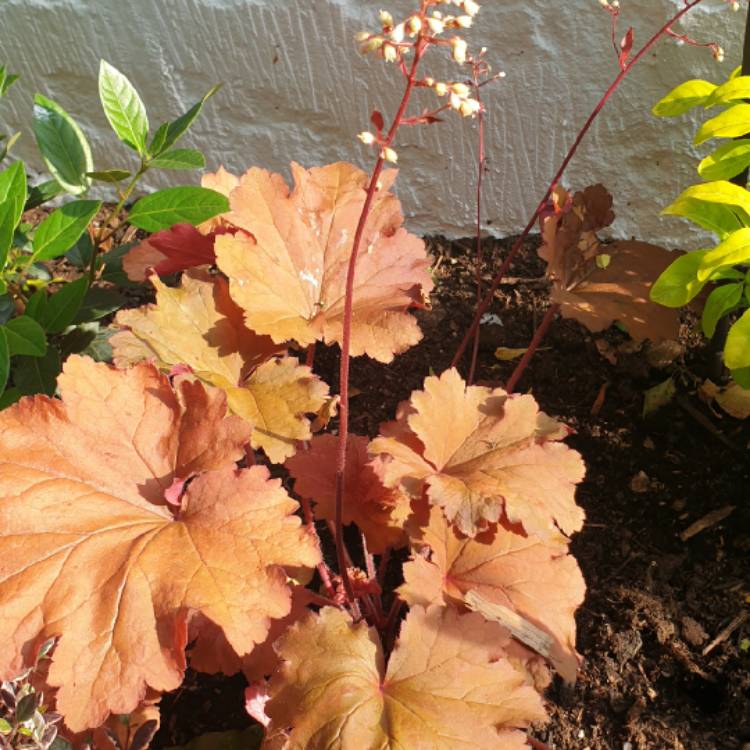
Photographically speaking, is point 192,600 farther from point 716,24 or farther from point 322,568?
point 716,24

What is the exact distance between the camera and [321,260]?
171 cm

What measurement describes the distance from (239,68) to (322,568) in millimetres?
1406

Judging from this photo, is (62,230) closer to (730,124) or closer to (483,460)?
(483,460)

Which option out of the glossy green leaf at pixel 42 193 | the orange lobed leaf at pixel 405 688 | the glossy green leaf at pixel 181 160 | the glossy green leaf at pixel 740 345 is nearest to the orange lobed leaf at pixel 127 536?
the orange lobed leaf at pixel 405 688

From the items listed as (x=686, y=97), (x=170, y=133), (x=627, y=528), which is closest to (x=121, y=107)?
(x=170, y=133)

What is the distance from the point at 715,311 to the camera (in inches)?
62.6

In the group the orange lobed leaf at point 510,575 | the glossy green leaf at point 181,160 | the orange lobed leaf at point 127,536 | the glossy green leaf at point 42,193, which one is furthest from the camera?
the glossy green leaf at point 42,193

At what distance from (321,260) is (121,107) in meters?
0.49

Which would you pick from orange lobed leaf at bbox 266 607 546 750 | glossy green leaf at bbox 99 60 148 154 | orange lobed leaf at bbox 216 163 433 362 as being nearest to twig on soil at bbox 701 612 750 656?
orange lobed leaf at bbox 266 607 546 750

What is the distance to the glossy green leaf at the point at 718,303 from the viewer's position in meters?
1.59

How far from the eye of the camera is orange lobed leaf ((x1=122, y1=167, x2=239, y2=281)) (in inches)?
66.0

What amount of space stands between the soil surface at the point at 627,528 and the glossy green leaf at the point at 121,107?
788mm

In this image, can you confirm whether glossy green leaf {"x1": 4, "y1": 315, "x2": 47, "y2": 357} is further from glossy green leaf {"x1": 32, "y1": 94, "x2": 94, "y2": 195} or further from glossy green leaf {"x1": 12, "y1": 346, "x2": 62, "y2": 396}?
glossy green leaf {"x1": 32, "y1": 94, "x2": 94, "y2": 195}

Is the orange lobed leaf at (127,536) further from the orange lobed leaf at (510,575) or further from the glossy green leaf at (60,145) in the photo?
the glossy green leaf at (60,145)
